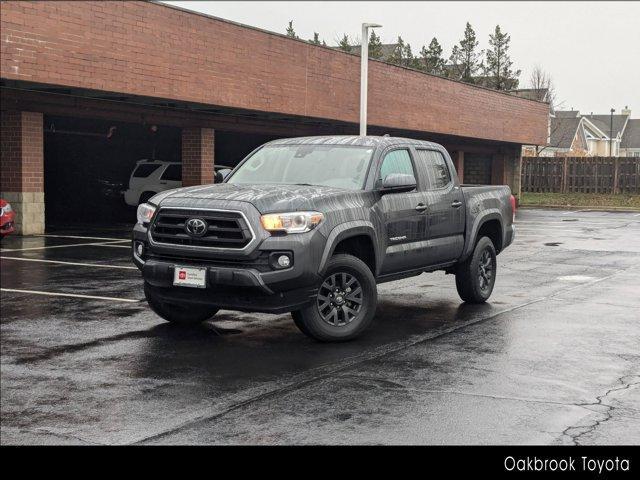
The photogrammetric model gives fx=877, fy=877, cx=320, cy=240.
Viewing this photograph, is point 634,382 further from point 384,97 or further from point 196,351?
point 384,97

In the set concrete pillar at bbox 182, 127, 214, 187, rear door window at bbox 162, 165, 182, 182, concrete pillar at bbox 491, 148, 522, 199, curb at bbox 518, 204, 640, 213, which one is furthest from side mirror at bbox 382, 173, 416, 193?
concrete pillar at bbox 491, 148, 522, 199

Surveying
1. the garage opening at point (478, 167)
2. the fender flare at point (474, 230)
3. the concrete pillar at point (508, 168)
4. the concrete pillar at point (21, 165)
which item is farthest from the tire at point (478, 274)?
the garage opening at point (478, 167)

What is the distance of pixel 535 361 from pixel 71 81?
13.7 m

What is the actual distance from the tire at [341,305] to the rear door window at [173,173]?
1945 cm

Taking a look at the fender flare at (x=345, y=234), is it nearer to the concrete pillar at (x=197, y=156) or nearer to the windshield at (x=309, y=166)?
the windshield at (x=309, y=166)

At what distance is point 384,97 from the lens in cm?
3016

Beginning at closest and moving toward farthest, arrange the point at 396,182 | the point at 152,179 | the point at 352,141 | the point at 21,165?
the point at 396,182 < the point at 352,141 < the point at 21,165 < the point at 152,179

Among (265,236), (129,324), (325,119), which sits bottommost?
(129,324)

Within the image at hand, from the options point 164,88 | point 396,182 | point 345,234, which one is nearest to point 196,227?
point 345,234

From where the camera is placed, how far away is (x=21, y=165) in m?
19.8

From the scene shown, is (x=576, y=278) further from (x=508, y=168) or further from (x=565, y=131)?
(x=565, y=131)

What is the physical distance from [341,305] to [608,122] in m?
112

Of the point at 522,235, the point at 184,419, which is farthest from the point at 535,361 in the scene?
the point at 522,235

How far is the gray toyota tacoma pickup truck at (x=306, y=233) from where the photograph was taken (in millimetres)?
8016
